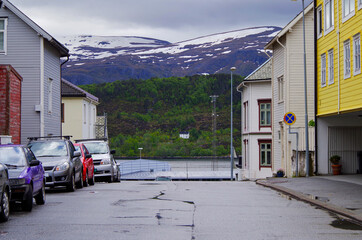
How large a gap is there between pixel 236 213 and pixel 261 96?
126 feet

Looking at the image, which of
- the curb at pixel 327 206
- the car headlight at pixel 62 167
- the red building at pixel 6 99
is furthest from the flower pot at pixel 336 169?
the red building at pixel 6 99

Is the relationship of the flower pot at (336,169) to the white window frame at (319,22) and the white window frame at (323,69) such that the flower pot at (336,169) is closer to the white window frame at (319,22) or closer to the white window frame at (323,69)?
the white window frame at (323,69)

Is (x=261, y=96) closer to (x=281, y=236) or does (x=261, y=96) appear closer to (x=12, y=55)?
(x=12, y=55)

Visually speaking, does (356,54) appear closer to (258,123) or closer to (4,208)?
(4,208)

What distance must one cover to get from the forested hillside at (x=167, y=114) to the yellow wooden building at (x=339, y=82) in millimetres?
62539

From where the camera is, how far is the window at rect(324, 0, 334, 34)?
25641 millimetres

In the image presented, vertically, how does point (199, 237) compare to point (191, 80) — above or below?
below

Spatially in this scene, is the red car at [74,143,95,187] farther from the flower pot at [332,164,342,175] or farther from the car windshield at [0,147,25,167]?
the flower pot at [332,164,342,175]

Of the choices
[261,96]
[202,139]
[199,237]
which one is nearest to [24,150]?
[199,237]

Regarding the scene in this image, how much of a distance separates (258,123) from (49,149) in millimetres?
33085

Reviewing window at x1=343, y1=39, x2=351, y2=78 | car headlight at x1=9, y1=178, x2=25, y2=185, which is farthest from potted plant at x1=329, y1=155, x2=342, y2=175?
car headlight at x1=9, y1=178, x2=25, y2=185

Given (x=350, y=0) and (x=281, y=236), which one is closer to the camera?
(x=281, y=236)

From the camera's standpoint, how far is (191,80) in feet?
414

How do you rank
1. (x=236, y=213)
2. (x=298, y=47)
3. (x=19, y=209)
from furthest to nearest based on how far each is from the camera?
(x=298, y=47)
(x=19, y=209)
(x=236, y=213)
